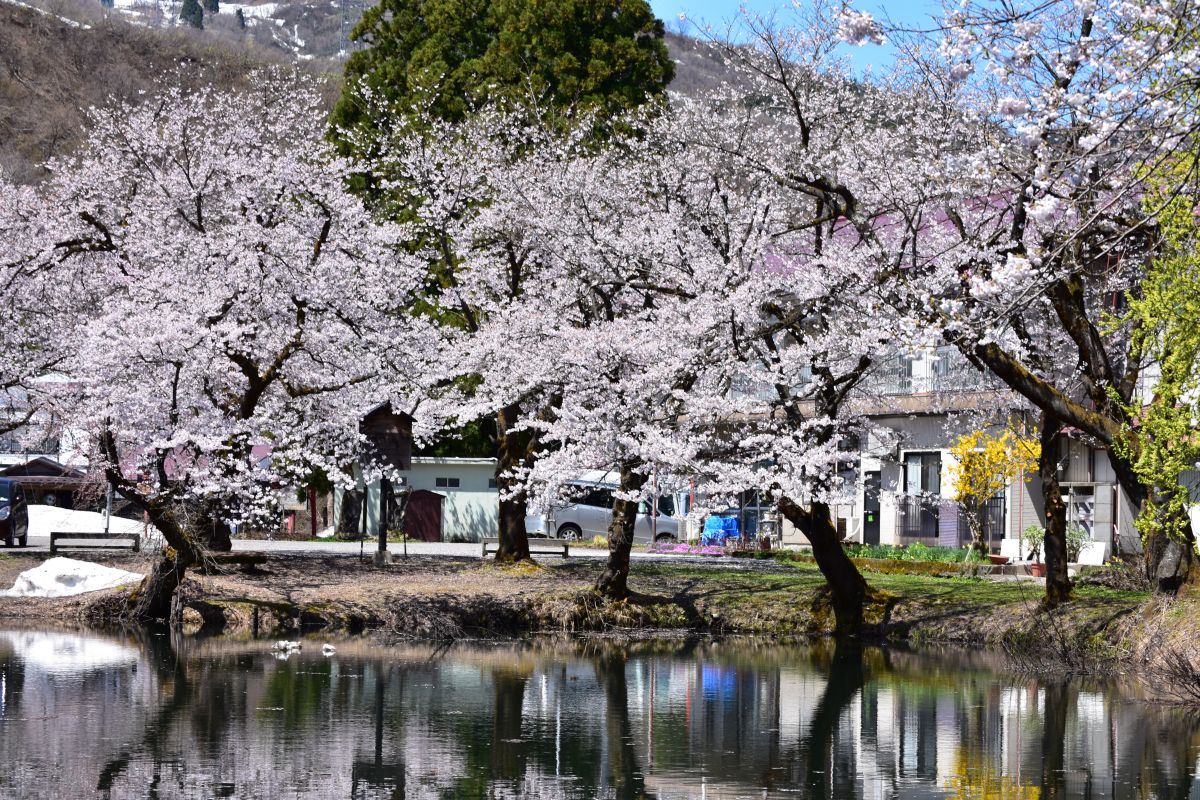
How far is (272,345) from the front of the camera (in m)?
25.3

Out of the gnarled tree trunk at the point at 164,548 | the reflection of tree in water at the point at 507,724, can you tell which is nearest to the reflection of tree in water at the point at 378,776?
the reflection of tree in water at the point at 507,724

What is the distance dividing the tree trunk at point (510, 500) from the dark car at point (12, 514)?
13820mm

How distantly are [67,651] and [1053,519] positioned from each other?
14.6m

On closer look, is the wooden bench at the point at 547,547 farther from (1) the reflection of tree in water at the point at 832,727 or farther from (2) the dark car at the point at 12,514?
(1) the reflection of tree in water at the point at 832,727

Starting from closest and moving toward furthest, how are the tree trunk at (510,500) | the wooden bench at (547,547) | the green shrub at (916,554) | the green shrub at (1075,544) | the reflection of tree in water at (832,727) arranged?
the reflection of tree in water at (832,727), the tree trunk at (510,500), the green shrub at (1075,544), the green shrub at (916,554), the wooden bench at (547,547)

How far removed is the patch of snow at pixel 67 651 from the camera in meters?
19.2

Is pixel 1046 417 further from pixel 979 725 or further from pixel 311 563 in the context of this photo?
pixel 311 563

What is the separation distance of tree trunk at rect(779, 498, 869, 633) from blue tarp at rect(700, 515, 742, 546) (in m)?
19.4

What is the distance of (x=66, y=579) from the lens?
2614 cm

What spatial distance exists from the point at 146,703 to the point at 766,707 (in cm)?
708

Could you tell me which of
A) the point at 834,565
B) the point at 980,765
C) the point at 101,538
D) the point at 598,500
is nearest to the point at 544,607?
the point at 834,565

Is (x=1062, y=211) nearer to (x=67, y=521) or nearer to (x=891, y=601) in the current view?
(x=891, y=601)

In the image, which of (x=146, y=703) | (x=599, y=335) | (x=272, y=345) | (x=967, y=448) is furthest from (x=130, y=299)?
(x=967, y=448)

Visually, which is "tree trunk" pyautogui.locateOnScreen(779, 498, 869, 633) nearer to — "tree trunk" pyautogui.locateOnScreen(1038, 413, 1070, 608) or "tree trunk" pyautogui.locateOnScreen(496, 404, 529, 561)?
"tree trunk" pyautogui.locateOnScreen(1038, 413, 1070, 608)
